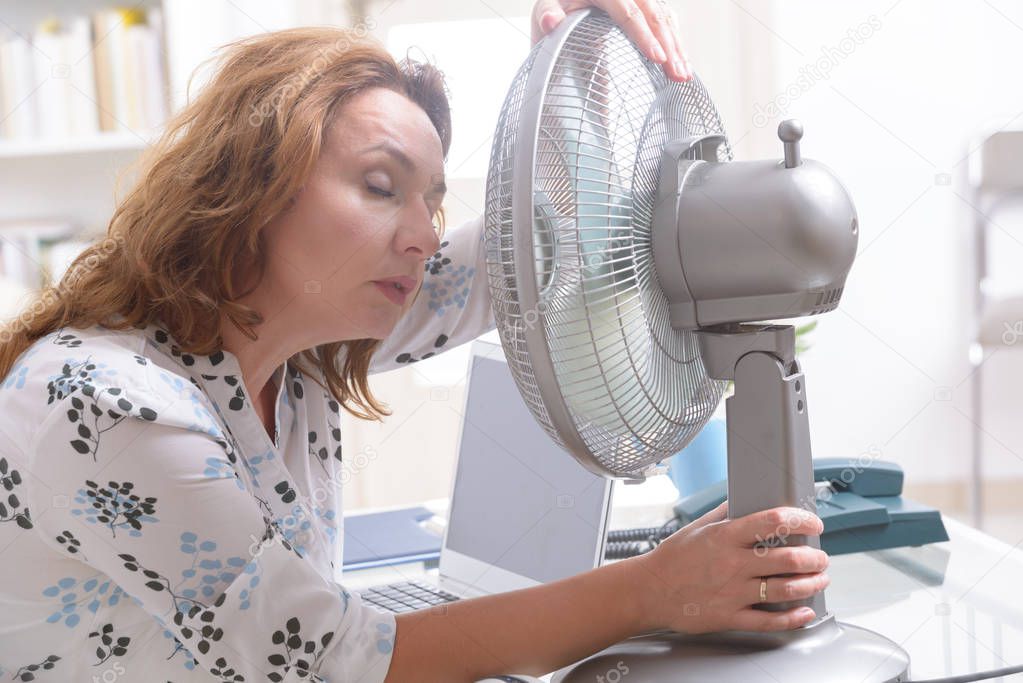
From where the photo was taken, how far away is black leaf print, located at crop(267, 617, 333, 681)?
2.44 ft

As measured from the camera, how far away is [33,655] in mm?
896

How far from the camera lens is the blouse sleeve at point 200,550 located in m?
0.74

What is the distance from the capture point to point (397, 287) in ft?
3.19

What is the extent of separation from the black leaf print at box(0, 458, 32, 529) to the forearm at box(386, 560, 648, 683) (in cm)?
32

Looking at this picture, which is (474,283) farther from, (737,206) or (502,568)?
(737,206)

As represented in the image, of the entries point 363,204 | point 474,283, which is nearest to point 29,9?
point 474,283

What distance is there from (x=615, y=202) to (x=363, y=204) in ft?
0.95

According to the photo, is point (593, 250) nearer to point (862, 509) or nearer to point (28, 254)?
point (862, 509)

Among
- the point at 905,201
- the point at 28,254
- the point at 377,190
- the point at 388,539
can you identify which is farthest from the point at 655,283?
the point at 905,201

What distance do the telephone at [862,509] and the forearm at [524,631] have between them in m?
0.42

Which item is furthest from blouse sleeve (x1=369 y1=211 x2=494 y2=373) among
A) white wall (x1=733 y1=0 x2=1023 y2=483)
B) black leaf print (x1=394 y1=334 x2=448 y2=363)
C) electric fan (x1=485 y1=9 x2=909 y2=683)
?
white wall (x1=733 y1=0 x2=1023 y2=483)

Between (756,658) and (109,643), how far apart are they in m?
0.51

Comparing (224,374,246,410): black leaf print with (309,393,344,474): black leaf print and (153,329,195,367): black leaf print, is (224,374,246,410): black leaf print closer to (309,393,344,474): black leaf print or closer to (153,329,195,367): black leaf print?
(153,329,195,367): black leaf print

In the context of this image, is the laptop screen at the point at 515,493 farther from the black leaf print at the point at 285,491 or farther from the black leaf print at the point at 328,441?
the black leaf print at the point at 285,491
